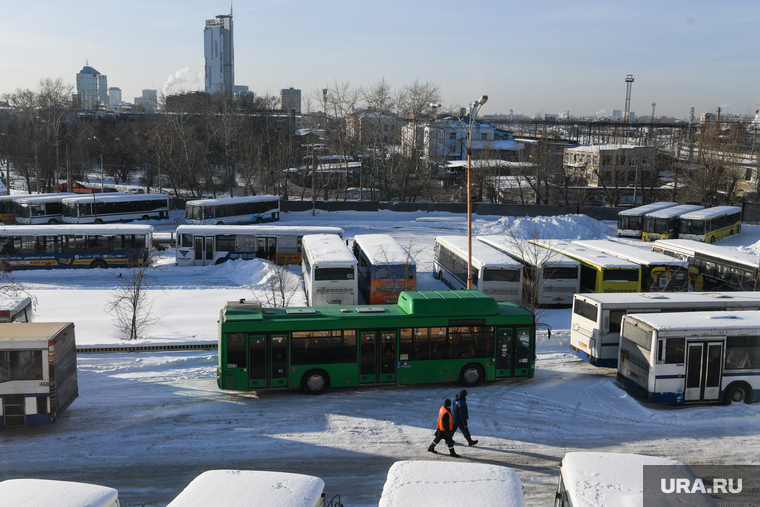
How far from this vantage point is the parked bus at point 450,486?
249 inches

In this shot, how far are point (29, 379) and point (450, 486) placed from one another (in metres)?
9.36

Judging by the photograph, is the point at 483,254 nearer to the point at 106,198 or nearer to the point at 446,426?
the point at 446,426

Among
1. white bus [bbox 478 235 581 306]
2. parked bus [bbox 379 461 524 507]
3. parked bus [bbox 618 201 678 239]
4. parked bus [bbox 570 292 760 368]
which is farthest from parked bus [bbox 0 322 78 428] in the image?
parked bus [bbox 618 201 678 239]

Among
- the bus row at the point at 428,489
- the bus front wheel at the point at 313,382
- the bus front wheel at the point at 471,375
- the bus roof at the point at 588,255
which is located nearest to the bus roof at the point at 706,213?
the bus roof at the point at 588,255

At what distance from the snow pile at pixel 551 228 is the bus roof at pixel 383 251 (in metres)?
15.1

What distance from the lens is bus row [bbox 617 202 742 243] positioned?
130 ft

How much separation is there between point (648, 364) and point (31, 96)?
87727mm

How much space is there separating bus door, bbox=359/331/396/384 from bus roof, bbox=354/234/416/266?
307 inches

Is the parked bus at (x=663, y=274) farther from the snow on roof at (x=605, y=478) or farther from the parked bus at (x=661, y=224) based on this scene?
the parked bus at (x=661, y=224)

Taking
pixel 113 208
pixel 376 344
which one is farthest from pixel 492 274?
pixel 113 208

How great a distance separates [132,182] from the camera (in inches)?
3445

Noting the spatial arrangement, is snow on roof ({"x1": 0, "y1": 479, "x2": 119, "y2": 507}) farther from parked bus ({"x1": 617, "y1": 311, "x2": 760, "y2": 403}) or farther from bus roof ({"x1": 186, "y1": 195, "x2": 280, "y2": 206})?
bus roof ({"x1": 186, "y1": 195, "x2": 280, "y2": 206})

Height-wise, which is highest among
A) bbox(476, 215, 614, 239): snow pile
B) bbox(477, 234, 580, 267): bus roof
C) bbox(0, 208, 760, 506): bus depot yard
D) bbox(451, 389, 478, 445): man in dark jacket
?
bbox(477, 234, 580, 267): bus roof

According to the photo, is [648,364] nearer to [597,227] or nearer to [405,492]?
[405,492]
